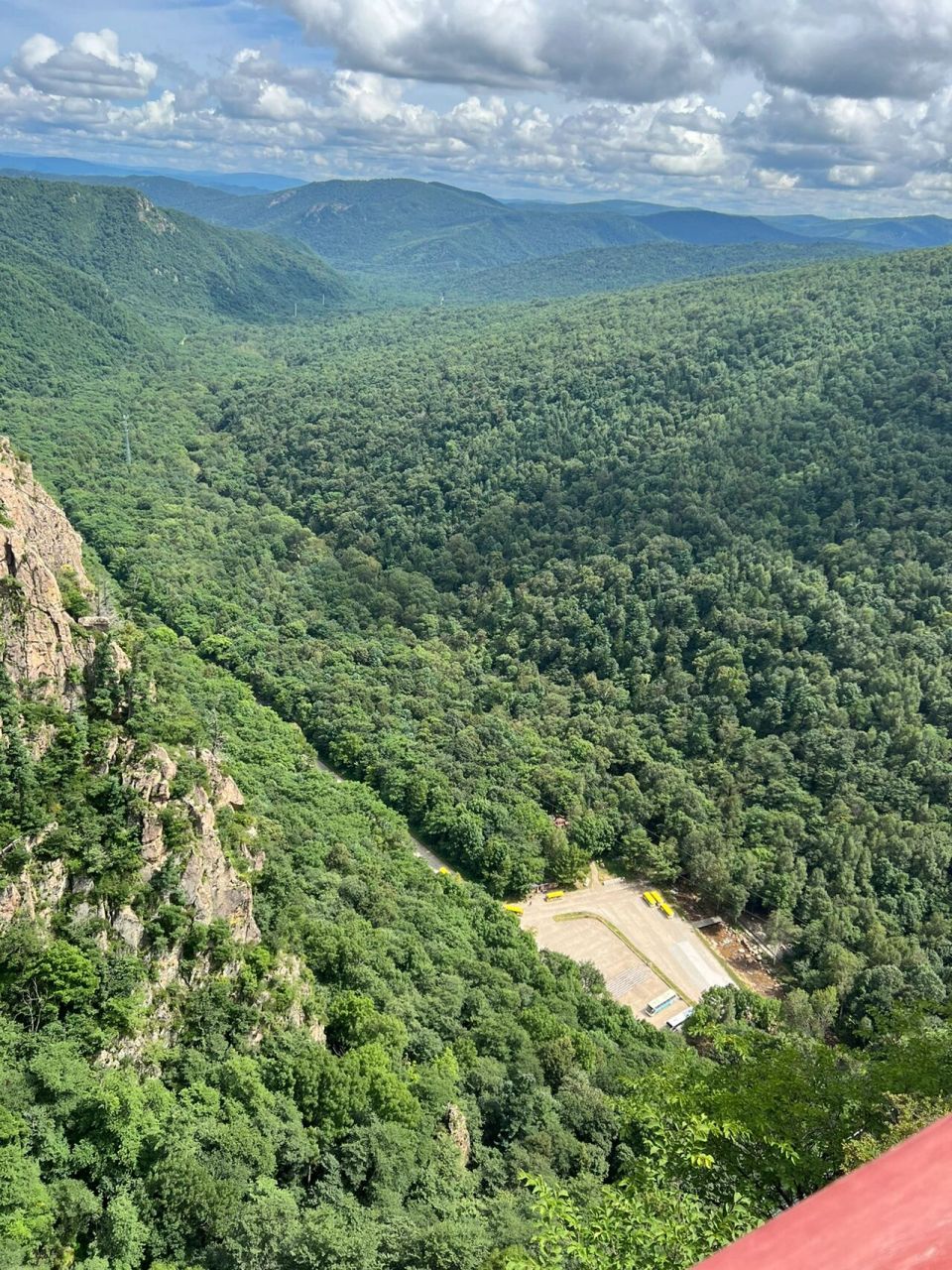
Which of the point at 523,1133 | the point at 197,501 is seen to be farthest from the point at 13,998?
the point at 197,501

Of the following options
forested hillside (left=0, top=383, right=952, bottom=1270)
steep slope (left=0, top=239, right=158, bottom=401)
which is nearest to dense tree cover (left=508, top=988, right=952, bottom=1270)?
forested hillside (left=0, top=383, right=952, bottom=1270)

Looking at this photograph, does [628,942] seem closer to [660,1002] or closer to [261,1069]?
[660,1002]

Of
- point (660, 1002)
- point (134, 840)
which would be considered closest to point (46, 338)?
point (134, 840)

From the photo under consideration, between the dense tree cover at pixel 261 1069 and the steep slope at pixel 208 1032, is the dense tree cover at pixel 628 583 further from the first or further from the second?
the steep slope at pixel 208 1032

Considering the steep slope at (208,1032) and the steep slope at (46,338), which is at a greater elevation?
the steep slope at (46,338)

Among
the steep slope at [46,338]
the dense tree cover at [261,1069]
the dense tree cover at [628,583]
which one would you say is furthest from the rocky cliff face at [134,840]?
the steep slope at [46,338]

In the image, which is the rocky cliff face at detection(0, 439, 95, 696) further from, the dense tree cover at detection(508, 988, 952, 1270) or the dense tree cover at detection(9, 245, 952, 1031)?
the dense tree cover at detection(9, 245, 952, 1031)

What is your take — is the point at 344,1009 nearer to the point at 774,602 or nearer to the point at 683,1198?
the point at 683,1198
